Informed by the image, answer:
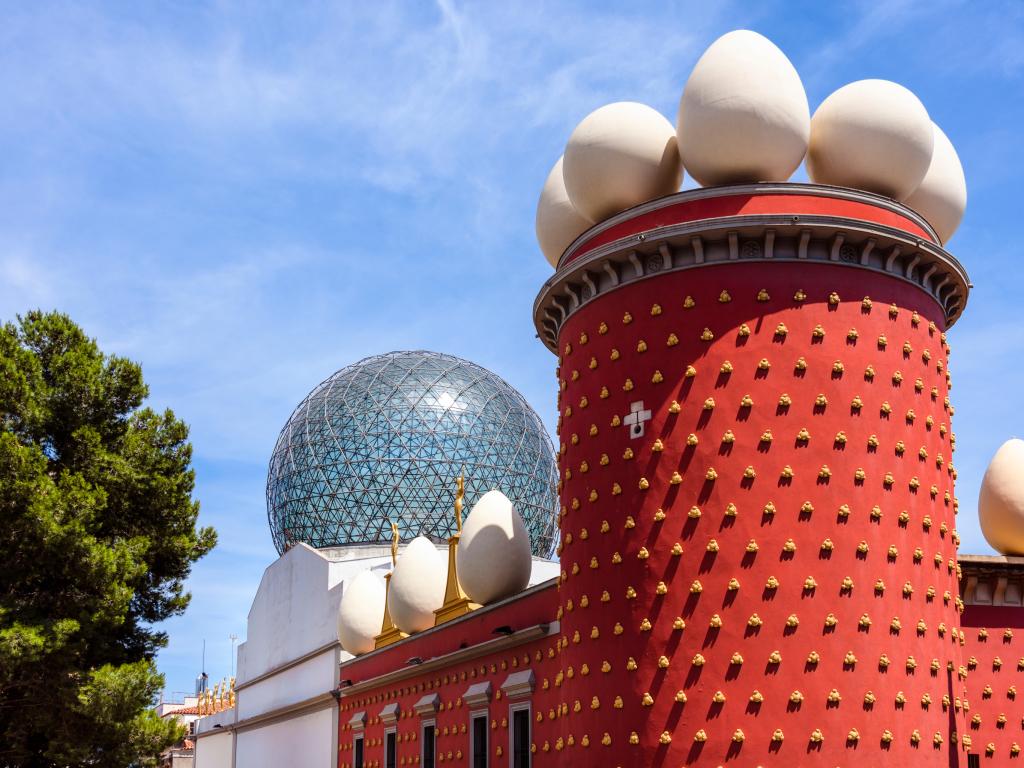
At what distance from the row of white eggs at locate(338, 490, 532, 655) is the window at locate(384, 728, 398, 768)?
2478mm

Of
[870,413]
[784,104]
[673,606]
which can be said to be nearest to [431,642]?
[673,606]

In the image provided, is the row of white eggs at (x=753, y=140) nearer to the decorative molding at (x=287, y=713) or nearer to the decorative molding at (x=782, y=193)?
the decorative molding at (x=782, y=193)

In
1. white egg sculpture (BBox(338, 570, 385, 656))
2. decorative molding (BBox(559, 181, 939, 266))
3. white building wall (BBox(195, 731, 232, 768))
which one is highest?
decorative molding (BBox(559, 181, 939, 266))

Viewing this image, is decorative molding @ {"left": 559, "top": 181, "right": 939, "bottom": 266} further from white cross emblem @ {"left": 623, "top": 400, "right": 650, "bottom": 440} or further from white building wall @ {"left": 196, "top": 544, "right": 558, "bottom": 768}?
white building wall @ {"left": 196, "top": 544, "right": 558, "bottom": 768}

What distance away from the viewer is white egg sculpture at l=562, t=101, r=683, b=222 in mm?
16953

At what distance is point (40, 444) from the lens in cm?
2438

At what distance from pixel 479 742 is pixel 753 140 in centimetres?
1313

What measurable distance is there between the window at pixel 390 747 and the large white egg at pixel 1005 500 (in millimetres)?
14420

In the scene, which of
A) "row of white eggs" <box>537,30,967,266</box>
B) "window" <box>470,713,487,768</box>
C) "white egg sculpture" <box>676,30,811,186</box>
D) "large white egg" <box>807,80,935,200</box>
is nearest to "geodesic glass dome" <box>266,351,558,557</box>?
"window" <box>470,713,487,768</box>

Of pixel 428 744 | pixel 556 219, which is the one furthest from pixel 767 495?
pixel 428 744

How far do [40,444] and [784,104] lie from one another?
17.0 m

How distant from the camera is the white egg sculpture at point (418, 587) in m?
27.3

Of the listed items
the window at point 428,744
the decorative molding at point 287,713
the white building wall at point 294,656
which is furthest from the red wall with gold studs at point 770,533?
the decorative molding at point 287,713

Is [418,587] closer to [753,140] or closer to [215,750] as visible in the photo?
[753,140]
